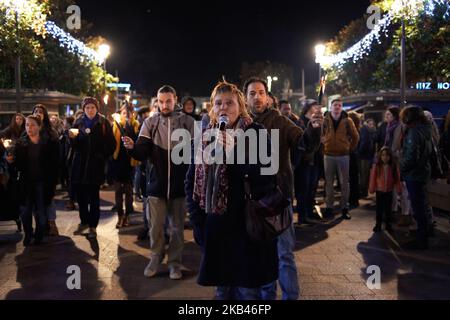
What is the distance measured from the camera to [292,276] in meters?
4.69

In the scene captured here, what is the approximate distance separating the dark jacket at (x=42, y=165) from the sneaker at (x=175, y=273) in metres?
2.72

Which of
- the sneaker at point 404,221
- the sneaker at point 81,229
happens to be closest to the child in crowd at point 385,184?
the sneaker at point 404,221

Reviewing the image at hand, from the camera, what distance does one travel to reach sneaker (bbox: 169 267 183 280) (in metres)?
5.84

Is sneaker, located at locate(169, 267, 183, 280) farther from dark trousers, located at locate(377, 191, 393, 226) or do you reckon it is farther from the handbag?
dark trousers, located at locate(377, 191, 393, 226)

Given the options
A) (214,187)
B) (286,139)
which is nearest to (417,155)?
(286,139)

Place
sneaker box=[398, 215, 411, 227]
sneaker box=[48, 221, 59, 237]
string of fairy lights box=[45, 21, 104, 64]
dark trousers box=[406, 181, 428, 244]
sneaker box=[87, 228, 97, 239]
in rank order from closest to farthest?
dark trousers box=[406, 181, 428, 244] < sneaker box=[87, 228, 97, 239] < sneaker box=[48, 221, 59, 237] < sneaker box=[398, 215, 411, 227] < string of fairy lights box=[45, 21, 104, 64]

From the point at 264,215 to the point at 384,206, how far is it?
5.31 meters

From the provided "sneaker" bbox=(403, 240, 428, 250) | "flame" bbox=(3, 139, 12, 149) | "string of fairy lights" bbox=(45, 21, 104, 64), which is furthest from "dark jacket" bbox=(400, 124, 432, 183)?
"string of fairy lights" bbox=(45, 21, 104, 64)

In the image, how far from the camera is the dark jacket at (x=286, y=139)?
4723mm

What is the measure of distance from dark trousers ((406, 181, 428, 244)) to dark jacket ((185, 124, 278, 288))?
4.16 m

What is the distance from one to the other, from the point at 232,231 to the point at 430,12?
10.4m

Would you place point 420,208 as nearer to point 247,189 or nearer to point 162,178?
point 162,178

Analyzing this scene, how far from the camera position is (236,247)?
3631 mm

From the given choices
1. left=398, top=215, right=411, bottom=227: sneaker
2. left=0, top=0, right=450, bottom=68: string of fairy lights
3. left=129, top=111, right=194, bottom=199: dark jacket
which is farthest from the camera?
left=0, top=0, right=450, bottom=68: string of fairy lights
